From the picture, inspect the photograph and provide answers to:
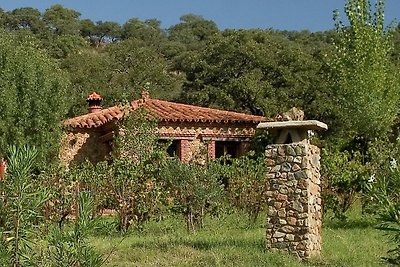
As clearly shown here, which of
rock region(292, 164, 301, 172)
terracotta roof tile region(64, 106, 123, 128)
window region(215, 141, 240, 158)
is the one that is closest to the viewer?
rock region(292, 164, 301, 172)

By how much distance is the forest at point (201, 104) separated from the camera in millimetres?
3143

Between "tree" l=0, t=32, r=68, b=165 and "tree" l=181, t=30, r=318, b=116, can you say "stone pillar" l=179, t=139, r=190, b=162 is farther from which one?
"tree" l=181, t=30, r=318, b=116

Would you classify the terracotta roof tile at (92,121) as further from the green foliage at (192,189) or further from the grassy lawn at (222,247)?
the grassy lawn at (222,247)

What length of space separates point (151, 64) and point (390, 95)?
64.7 feet

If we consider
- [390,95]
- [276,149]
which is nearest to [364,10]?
[390,95]

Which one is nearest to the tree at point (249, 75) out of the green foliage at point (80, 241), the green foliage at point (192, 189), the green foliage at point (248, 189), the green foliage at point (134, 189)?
the green foliage at point (248, 189)

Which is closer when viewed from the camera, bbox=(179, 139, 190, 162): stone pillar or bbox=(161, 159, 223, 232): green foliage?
bbox=(161, 159, 223, 232): green foliage

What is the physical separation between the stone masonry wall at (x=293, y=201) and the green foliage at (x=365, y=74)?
1201 cm

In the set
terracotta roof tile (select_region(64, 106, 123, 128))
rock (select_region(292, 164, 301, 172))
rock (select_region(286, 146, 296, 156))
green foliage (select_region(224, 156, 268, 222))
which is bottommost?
green foliage (select_region(224, 156, 268, 222))

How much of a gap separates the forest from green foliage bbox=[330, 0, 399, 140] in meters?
0.04

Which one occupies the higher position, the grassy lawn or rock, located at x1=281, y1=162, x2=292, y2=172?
rock, located at x1=281, y1=162, x2=292, y2=172

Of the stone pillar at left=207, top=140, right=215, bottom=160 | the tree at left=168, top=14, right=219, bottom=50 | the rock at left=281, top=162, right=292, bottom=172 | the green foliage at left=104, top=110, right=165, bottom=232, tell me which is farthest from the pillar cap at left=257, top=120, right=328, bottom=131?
the tree at left=168, top=14, right=219, bottom=50

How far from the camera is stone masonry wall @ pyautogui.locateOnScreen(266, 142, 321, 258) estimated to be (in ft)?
30.7

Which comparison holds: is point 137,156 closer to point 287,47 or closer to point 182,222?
point 182,222
